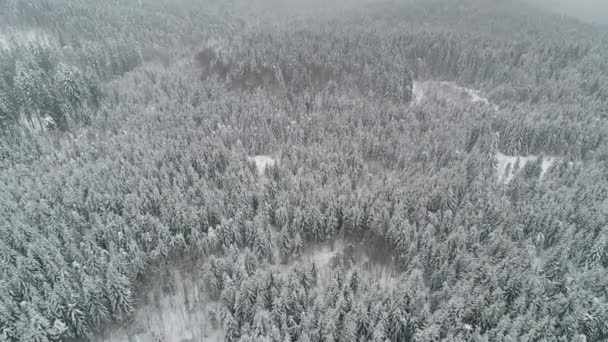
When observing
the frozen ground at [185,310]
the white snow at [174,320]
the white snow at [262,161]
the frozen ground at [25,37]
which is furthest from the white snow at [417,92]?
the frozen ground at [25,37]

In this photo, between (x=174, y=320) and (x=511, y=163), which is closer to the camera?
(x=174, y=320)

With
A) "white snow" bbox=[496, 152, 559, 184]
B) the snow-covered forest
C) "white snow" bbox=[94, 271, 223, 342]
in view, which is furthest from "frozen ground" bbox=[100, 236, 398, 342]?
"white snow" bbox=[496, 152, 559, 184]

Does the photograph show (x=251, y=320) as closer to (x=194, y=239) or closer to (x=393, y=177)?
(x=194, y=239)

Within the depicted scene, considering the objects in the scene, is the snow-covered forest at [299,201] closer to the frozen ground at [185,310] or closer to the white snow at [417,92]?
the frozen ground at [185,310]

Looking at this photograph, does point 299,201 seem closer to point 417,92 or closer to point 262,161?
point 262,161

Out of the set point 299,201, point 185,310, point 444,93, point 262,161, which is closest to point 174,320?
point 185,310

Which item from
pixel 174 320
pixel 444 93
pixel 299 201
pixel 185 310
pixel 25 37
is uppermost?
pixel 25 37
